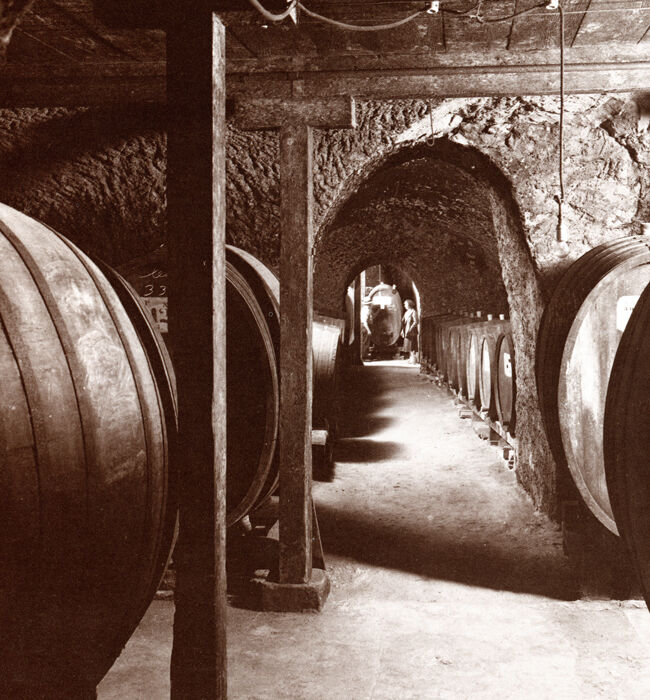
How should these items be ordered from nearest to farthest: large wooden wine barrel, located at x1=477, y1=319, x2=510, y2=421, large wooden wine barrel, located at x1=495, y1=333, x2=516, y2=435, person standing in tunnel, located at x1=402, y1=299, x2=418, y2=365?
large wooden wine barrel, located at x1=495, y1=333, x2=516, y2=435 → large wooden wine barrel, located at x1=477, y1=319, x2=510, y2=421 → person standing in tunnel, located at x1=402, y1=299, x2=418, y2=365

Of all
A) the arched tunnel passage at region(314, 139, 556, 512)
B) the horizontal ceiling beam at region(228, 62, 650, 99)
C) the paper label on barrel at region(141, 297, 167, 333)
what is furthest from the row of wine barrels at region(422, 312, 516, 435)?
the paper label on barrel at region(141, 297, 167, 333)

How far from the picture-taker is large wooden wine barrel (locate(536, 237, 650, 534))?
3477 millimetres

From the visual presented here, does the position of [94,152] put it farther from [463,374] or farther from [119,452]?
[463,374]

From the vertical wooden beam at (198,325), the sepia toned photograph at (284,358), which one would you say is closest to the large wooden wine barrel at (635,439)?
the sepia toned photograph at (284,358)

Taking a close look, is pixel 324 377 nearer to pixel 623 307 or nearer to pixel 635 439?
pixel 623 307

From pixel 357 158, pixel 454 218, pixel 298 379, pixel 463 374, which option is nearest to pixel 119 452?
pixel 298 379

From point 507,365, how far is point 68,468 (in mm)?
4442

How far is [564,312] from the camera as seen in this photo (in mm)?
3869

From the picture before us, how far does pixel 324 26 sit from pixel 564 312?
72.9 inches

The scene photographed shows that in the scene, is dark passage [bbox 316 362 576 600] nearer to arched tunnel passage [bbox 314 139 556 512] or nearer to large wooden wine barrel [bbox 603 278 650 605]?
arched tunnel passage [bbox 314 139 556 512]

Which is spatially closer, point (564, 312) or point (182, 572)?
point (182, 572)

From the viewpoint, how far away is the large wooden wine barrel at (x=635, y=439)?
1.77m

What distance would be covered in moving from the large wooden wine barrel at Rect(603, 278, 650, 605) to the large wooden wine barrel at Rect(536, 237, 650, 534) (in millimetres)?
1640

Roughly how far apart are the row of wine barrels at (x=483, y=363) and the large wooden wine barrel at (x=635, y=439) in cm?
351
